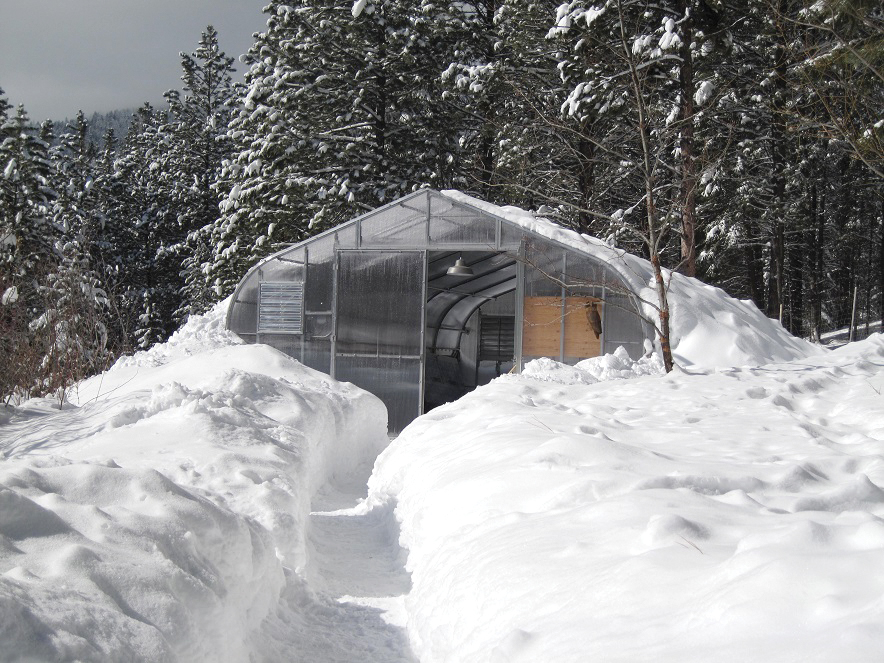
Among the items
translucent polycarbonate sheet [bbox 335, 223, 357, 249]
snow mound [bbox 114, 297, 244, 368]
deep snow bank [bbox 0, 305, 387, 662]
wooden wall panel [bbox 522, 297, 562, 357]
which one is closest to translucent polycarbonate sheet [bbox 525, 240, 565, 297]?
wooden wall panel [bbox 522, 297, 562, 357]

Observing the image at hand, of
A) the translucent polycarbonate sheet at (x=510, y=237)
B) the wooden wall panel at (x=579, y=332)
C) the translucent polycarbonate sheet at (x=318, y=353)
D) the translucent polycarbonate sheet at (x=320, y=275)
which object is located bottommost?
the translucent polycarbonate sheet at (x=318, y=353)

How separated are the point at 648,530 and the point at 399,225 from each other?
34.6 feet

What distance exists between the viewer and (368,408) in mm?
10336

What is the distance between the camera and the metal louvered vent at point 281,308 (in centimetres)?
1365

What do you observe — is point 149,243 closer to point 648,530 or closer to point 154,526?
point 154,526

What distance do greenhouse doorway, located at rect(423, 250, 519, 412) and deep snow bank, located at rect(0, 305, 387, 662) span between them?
846 cm

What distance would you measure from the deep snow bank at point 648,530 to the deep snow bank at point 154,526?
3.01 feet

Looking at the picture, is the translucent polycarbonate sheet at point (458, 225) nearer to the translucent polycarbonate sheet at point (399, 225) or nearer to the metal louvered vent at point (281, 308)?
the translucent polycarbonate sheet at point (399, 225)

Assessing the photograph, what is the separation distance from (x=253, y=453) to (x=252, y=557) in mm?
2172

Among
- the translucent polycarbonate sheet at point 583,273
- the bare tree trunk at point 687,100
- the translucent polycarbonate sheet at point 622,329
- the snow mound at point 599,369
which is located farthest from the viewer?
the bare tree trunk at point 687,100

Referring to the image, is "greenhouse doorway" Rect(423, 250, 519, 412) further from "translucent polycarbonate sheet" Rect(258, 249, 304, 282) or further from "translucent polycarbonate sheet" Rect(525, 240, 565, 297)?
"translucent polycarbonate sheet" Rect(258, 249, 304, 282)

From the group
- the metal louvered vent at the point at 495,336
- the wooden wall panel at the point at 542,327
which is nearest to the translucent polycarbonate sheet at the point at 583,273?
the wooden wall panel at the point at 542,327

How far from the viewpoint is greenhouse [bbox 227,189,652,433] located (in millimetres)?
11898

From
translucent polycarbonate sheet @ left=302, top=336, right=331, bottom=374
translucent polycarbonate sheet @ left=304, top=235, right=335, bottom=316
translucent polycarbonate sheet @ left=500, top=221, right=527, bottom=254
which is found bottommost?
translucent polycarbonate sheet @ left=302, top=336, right=331, bottom=374
